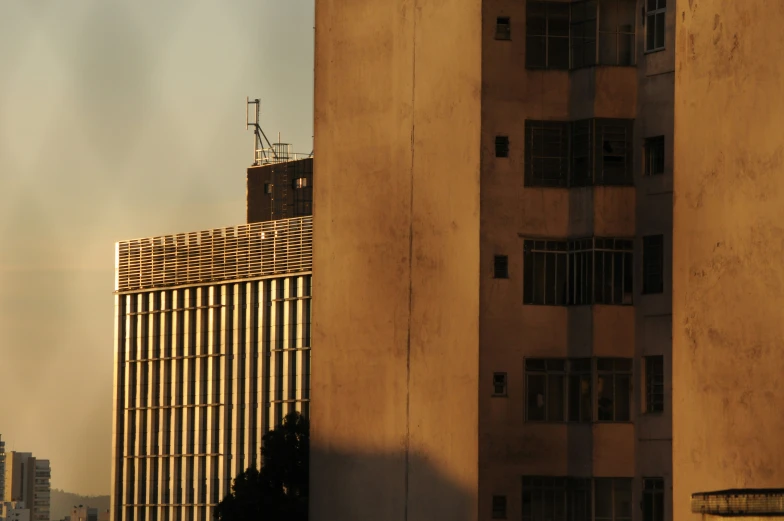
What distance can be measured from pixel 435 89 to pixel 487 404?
8.14 meters

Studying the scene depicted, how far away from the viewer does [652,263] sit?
48.9m

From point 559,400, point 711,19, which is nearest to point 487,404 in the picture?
point 559,400

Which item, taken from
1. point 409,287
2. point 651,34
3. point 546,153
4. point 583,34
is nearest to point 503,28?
point 583,34

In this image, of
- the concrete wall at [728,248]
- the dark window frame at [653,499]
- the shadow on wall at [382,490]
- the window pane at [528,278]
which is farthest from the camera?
the window pane at [528,278]

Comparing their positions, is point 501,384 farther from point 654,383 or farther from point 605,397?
point 654,383

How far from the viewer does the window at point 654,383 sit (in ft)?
158

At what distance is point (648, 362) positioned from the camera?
48531 mm

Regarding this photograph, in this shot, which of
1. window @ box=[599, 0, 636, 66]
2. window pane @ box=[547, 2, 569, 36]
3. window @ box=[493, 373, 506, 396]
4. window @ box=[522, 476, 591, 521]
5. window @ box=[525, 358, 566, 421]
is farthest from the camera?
window pane @ box=[547, 2, 569, 36]

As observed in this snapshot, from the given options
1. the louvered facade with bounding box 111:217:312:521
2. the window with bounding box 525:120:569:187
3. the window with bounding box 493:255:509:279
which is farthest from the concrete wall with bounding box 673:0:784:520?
the louvered facade with bounding box 111:217:312:521

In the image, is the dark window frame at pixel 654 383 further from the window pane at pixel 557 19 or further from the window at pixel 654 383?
the window pane at pixel 557 19

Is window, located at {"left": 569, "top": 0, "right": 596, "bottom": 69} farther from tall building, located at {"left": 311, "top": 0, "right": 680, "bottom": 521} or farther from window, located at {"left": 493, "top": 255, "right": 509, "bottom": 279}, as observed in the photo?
window, located at {"left": 493, "top": 255, "right": 509, "bottom": 279}

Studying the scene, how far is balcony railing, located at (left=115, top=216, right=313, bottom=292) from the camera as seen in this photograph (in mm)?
116375

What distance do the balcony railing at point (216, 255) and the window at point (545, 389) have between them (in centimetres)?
6315

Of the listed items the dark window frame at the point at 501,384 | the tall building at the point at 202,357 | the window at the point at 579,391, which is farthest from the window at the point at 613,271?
the tall building at the point at 202,357
